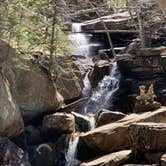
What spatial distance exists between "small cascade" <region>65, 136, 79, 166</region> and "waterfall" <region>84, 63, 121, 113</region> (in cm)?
405

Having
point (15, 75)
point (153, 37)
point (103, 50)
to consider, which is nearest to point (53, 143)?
point (15, 75)

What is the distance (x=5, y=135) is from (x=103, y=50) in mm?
10481

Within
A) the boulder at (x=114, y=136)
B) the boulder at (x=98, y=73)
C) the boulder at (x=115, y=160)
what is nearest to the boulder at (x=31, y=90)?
the boulder at (x=114, y=136)

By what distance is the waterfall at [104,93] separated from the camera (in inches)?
584

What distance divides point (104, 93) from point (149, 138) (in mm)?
8030

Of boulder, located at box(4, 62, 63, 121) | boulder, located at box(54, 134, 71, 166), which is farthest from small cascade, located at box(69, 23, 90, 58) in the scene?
boulder, located at box(54, 134, 71, 166)

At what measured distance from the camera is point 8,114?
954cm

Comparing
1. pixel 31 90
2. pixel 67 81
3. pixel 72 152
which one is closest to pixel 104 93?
pixel 67 81

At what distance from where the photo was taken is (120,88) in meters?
15.5

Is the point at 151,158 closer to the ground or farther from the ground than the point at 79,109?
farther from the ground

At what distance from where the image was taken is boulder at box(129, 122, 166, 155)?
Result: 738 centimetres

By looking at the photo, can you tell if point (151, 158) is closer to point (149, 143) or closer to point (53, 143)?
point (149, 143)

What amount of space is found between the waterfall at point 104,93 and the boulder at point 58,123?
139 inches

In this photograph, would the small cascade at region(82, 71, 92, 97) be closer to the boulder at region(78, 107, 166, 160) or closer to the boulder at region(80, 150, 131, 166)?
the boulder at region(78, 107, 166, 160)
